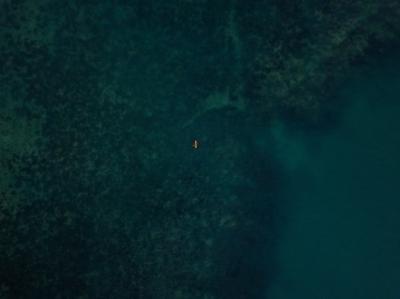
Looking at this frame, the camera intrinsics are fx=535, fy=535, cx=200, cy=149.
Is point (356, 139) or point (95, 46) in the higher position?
point (95, 46)

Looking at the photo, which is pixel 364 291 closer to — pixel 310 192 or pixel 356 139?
pixel 310 192

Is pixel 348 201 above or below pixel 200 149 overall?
below

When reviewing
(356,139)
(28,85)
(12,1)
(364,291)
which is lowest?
(364,291)

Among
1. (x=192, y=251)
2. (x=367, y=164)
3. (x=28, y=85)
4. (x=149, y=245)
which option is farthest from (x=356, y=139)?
(x=28, y=85)

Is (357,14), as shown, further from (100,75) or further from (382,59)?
(100,75)
